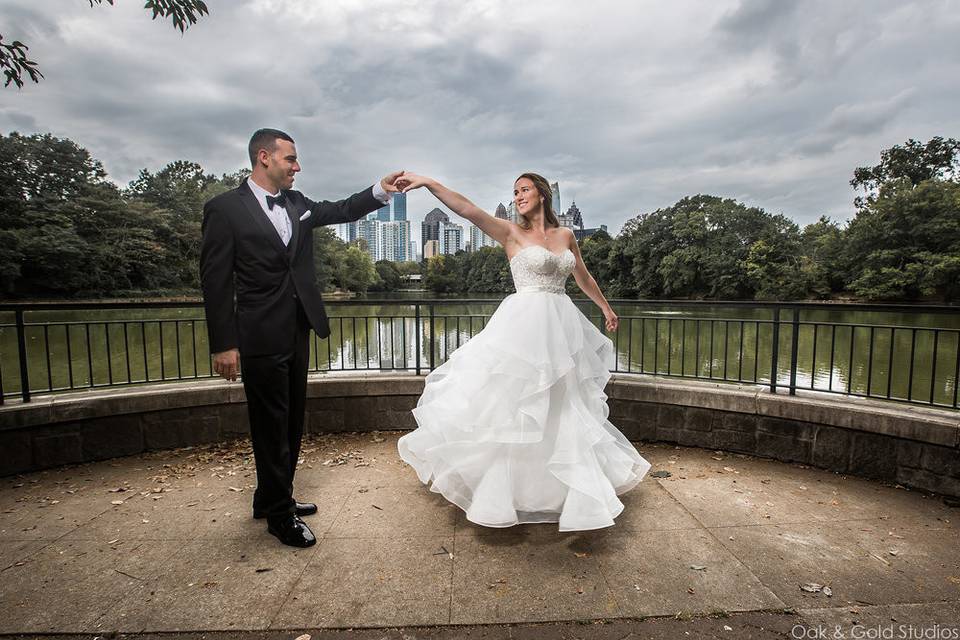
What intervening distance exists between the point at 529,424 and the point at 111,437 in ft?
11.5

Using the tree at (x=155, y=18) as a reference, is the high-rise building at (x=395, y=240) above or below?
above

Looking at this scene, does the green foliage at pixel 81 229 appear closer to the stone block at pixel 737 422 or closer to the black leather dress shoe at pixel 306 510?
the black leather dress shoe at pixel 306 510

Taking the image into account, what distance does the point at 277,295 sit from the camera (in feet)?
7.87

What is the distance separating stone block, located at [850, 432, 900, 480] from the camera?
322 cm

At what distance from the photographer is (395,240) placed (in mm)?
186625

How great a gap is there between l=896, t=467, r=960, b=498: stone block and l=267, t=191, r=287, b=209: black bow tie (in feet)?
14.2

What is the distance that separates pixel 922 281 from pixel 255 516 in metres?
36.4

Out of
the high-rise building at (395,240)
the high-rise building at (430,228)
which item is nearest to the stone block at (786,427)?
the high-rise building at (430,228)

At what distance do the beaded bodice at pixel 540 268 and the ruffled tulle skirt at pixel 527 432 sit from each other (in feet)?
0.24

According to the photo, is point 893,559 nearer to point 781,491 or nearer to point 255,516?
point 781,491

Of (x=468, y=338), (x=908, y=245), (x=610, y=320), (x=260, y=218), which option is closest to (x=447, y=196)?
(x=260, y=218)

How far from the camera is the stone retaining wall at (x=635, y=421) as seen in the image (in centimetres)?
316

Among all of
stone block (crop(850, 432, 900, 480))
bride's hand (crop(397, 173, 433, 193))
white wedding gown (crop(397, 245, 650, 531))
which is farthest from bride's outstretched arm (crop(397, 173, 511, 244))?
stone block (crop(850, 432, 900, 480))

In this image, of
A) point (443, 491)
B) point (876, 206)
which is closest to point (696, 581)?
point (443, 491)
